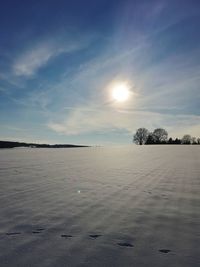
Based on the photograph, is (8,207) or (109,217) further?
(8,207)

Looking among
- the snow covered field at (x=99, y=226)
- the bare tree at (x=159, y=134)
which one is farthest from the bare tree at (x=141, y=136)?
the snow covered field at (x=99, y=226)

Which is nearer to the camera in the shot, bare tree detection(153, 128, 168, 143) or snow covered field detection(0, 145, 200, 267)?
snow covered field detection(0, 145, 200, 267)

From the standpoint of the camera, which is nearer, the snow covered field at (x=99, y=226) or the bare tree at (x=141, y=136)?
the snow covered field at (x=99, y=226)

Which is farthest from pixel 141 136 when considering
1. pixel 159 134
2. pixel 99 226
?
pixel 99 226

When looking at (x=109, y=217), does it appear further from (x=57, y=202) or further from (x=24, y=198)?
(x=24, y=198)

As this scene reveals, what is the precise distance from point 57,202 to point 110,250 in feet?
8.39

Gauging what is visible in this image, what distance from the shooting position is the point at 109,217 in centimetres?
443

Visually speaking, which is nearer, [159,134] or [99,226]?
[99,226]

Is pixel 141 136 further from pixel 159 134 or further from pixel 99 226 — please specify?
pixel 99 226

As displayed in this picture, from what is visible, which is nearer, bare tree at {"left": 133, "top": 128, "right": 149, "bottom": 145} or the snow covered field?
the snow covered field

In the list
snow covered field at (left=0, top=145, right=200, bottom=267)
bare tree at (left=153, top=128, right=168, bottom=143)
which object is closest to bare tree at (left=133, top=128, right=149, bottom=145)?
bare tree at (left=153, top=128, right=168, bottom=143)

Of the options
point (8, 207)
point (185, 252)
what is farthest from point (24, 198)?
point (185, 252)

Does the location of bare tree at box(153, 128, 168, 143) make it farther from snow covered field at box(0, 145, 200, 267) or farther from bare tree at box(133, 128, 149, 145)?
snow covered field at box(0, 145, 200, 267)

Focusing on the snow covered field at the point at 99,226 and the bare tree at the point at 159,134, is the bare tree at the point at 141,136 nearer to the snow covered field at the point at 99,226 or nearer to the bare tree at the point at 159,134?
the bare tree at the point at 159,134
